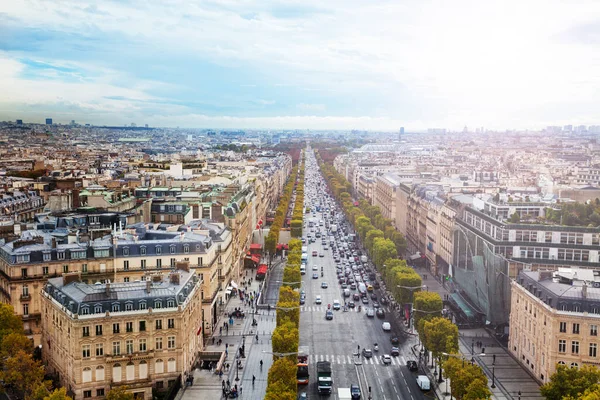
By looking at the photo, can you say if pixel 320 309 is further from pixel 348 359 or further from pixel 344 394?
pixel 344 394

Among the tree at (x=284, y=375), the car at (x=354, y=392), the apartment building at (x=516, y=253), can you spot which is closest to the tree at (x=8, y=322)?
the tree at (x=284, y=375)

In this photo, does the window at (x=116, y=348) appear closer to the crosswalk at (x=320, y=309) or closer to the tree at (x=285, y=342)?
the tree at (x=285, y=342)

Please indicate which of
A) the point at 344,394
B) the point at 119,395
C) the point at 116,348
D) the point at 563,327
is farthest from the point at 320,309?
the point at 119,395

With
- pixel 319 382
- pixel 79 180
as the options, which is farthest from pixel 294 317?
pixel 79 180

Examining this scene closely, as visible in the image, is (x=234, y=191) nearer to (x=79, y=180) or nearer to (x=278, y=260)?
(x=278, y=260)

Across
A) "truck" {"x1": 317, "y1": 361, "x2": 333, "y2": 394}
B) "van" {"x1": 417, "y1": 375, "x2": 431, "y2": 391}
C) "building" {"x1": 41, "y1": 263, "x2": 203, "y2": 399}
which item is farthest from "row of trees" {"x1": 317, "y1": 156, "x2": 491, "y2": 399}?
"building" {"x1": 41, "y1": 263, "x2": 203, "y2": 399}

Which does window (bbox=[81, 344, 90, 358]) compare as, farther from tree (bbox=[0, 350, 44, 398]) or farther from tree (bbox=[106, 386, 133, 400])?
tree (bbox=[106, 386, 133, 400])

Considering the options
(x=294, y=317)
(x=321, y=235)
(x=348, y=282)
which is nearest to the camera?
(x=294, y=317)
